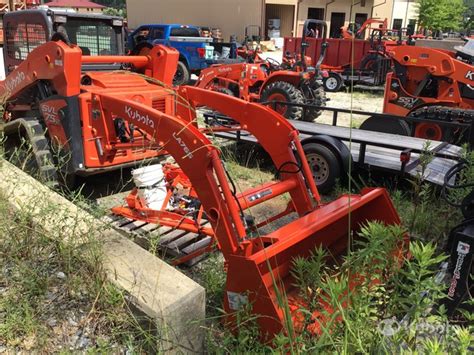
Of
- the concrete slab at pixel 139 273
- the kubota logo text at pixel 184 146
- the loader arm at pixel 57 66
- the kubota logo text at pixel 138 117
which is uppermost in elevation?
the loader arm at pixel 57 66

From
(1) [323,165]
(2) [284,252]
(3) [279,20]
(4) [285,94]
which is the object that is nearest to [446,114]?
(1) [323,165]

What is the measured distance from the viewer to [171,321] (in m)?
2.34

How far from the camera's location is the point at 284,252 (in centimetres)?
308

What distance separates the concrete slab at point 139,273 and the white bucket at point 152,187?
1.12m

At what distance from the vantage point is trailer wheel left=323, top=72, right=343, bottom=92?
15.7 meters

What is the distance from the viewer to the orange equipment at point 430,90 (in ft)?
25.0

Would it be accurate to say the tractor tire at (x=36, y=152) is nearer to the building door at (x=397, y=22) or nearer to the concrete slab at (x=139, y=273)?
the concrete slab at (x=139, y=273)

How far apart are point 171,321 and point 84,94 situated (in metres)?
3.30

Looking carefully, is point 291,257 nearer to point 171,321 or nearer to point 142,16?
point 171,321

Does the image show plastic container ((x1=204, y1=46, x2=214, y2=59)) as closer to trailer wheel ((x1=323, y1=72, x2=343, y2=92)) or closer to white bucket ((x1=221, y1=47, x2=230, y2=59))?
white bucket ((x1=221, y1=47, x2=230, y2=59))

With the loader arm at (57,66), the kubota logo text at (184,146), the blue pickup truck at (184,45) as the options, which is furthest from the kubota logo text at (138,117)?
the blue pickup truck at (184,45)

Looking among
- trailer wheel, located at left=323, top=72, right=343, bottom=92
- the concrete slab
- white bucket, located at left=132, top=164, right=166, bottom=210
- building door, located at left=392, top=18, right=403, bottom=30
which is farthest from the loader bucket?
building door, located at left=392, top=18, right=403, bottom=30

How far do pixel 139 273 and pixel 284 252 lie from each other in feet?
3.35

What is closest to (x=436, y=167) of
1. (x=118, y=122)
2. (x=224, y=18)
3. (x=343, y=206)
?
(x=343, y=206)
